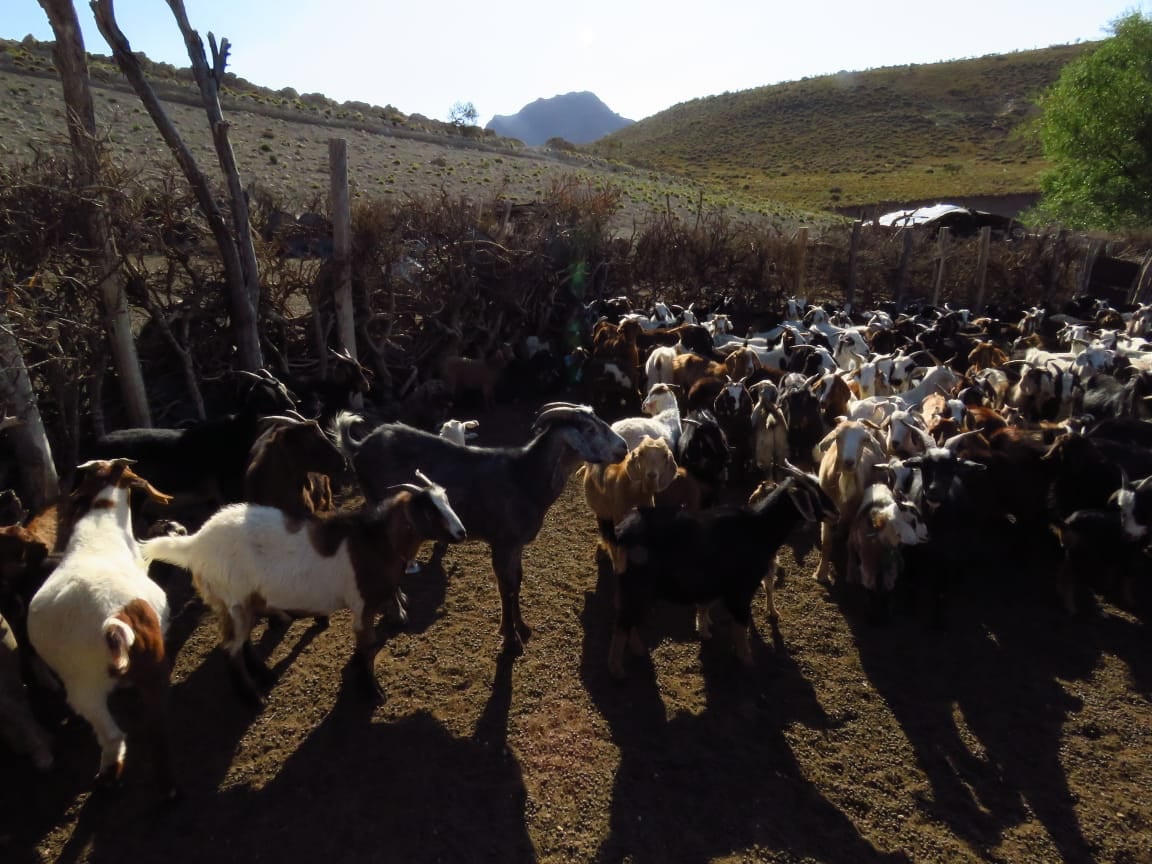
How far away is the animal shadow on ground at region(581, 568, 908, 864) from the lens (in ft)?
12.3

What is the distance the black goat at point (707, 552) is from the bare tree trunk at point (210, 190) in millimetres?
6040

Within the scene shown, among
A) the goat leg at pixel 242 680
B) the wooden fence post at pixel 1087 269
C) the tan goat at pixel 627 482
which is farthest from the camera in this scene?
the wooden fence post at pixel 1087 269

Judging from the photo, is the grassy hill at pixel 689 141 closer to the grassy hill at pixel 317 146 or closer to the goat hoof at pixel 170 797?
the grassy hill at pixel 317 146

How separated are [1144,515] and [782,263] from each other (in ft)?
44.2

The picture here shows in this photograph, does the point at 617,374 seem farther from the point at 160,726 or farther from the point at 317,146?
the point at 317,146

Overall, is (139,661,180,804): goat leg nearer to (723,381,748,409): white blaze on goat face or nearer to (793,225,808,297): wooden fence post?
(723,381,748,409): white blaze on goat face

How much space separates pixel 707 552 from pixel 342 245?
706 centimetres

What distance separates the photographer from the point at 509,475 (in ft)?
17.9

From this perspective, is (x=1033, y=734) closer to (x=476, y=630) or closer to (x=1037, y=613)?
(x=1037, y=613)

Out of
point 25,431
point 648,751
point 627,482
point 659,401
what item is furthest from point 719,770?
point 25,431

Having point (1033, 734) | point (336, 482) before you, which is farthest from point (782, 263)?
point (1033, 734)

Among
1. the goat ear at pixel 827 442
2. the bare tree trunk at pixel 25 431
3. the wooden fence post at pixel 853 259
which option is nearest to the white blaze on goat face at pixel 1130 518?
the goat ear at pixel 827 442

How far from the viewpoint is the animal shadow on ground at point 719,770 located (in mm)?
3756

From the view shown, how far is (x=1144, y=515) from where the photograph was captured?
550 centimetres
